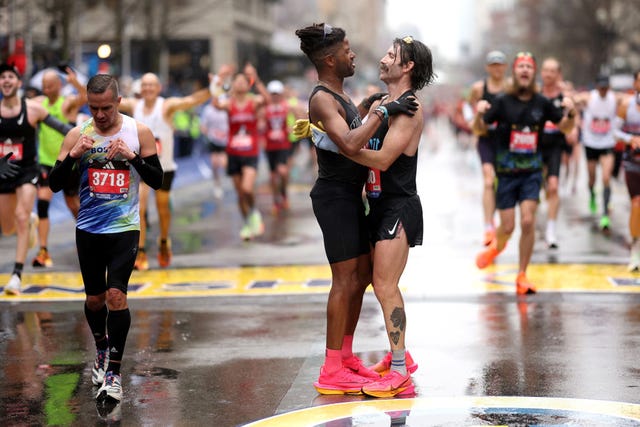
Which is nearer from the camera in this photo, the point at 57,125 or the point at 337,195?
the point at 337,195

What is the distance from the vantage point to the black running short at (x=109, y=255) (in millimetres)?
6684

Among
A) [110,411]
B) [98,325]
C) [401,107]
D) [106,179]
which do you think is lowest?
[110,411]

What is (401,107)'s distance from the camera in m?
6.49

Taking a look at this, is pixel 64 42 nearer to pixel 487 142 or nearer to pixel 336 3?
pixel 487 142

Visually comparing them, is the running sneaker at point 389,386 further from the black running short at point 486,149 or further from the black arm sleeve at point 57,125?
the black running short at point 486,149

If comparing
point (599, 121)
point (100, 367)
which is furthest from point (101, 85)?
point (599, 121)

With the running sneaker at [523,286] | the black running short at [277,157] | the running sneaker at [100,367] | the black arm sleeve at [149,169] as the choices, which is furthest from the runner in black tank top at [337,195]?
the black running short at [277,157]

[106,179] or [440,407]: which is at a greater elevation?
[106,179]

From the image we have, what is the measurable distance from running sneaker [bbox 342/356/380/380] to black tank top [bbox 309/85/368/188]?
1090 mm

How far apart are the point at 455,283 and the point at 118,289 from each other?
191 inches

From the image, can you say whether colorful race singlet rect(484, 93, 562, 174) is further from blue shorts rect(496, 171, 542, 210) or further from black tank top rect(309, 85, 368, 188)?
black tank top rect(309, 85, 368, 188)

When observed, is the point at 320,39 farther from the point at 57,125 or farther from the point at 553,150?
the point at 553,150

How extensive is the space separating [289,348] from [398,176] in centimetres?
182

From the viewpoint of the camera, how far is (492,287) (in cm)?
1052
